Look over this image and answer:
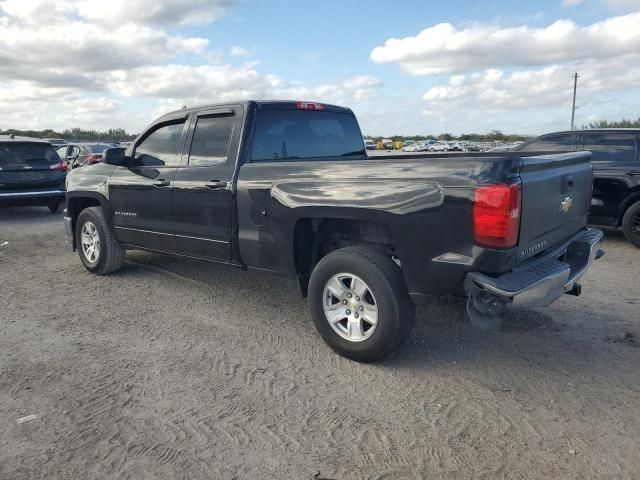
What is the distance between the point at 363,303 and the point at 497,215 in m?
1.14

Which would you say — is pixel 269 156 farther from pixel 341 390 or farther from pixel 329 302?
pixel 341 390

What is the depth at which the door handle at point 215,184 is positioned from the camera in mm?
4443

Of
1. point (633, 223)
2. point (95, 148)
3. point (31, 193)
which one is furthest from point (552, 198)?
point (95, 148)

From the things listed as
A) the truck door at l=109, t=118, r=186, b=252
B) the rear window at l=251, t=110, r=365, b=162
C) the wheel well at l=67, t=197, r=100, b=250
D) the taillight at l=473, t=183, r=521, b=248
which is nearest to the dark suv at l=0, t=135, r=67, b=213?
the wheel well at l=67, t=197, r=100, b=250

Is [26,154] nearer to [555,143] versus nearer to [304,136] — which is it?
[304,136]

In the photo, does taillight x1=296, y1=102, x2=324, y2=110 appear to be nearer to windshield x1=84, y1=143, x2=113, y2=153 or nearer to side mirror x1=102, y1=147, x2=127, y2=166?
side mirror x1=102, y1=147, x2=127, y2=166

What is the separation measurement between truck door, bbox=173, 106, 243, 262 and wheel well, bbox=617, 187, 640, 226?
5838 mm

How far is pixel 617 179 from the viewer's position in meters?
Answer: 7.42

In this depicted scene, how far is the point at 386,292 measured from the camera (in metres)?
3.46

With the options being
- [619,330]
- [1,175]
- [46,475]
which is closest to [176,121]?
[46,475]

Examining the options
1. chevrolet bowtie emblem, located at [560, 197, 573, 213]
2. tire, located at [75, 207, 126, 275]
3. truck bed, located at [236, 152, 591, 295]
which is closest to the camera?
truck bed, located at [236, 152, 591, 295]

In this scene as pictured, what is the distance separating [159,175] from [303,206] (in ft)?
6.42

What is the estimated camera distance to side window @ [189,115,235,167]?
460 cm

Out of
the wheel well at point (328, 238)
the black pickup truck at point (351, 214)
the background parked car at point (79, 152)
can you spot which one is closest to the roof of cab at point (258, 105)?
the black pickup truck at point (351, 214)
